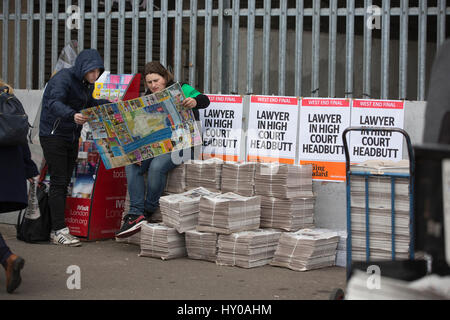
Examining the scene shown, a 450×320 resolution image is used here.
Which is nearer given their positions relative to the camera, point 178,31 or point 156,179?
point 156,179

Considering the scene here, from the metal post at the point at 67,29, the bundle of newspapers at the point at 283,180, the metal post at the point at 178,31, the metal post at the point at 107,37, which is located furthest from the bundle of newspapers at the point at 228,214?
the metal post at the point at 67,29

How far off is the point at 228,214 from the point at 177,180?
3.53ft

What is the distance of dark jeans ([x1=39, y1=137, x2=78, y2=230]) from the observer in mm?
7062

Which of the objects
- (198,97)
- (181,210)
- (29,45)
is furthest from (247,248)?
(29,45)

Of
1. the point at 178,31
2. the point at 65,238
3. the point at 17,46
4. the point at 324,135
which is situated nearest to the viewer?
the point at 324,135

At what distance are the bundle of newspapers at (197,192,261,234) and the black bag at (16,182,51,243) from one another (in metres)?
1.78

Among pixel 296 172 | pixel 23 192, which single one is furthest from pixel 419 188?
pixel 296 172

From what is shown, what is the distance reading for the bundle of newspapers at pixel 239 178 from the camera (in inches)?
267

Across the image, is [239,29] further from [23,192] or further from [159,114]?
[23,192]

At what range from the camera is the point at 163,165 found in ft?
23.1

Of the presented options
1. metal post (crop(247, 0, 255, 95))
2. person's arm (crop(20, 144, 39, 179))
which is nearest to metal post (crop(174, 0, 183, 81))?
metal post (crop(247, 0, 255, 95))

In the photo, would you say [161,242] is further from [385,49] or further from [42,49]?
[42,49]

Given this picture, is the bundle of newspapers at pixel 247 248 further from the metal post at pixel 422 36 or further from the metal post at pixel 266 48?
the metal post at pixel 422 36

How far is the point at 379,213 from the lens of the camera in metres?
5.52
